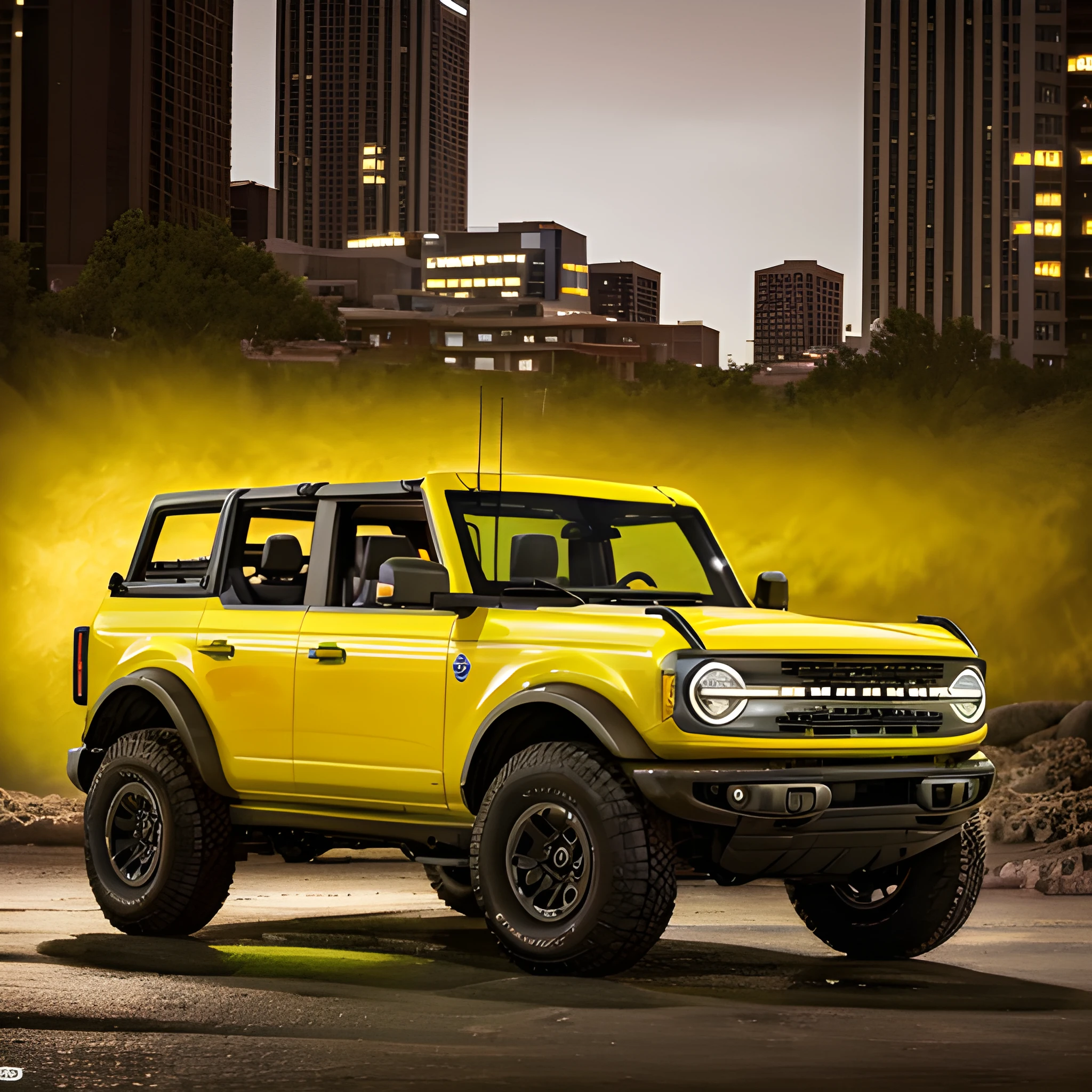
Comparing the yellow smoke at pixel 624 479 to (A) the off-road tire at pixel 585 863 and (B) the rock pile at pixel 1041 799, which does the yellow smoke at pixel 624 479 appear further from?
(A) the off-road tire at pixel 585 863

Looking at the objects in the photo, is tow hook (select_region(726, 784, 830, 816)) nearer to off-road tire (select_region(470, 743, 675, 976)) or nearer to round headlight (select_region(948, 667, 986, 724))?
off-road tire (select_region(470, 743, 675, 976))

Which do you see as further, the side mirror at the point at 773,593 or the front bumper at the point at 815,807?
the side mirror at the point at 773,593

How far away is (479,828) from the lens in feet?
27.5

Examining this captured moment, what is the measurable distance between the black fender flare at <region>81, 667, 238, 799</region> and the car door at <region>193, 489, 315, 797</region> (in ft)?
0.14

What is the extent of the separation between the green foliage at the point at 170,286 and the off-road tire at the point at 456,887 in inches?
2223

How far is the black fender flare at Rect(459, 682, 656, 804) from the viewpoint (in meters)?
8.00

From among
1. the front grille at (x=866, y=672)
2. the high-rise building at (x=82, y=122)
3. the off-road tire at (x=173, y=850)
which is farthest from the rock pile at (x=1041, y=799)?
the high-rise building at (x=82, y=122)

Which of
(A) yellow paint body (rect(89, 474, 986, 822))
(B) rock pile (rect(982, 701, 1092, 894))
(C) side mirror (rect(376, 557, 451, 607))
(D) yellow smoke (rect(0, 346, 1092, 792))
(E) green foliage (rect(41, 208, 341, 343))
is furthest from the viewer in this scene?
(E) green foliage (rect(41, 208, 341, 343))

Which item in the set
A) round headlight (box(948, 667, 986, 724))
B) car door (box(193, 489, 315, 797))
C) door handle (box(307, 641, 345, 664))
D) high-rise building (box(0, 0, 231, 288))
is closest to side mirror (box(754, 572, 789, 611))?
round headlight (box(948, 667, 986, 724))

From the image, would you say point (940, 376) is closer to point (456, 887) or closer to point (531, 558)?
point (456, 887)

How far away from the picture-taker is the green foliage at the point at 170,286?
228ft

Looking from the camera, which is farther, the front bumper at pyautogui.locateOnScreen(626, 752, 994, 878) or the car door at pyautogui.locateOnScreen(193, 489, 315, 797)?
the car door at pyautogui.locateOnScreen(193, 489, 315, 797)

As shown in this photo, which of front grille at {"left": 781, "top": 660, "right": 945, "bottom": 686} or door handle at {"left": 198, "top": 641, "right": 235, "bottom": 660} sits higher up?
front grille at {"left": 781, "top": 660, "right": 945, "bottom": 686}

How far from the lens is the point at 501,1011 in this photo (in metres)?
7.50
